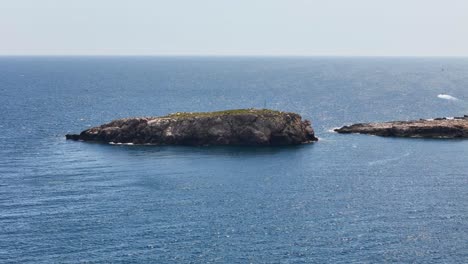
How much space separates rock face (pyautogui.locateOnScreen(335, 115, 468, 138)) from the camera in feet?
601

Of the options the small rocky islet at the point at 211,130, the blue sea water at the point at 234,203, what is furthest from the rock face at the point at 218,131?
the blue sea water at the point at 234,203

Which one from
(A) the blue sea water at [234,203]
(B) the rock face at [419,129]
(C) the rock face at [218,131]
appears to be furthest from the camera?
(B) the rock face at [419,129]

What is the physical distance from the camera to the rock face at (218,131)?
6836 inches

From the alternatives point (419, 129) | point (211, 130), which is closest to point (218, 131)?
point (211, 130)

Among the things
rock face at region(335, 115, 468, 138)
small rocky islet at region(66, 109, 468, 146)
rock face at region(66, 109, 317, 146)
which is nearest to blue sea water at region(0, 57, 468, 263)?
small rocky islet at region(66, 109, 468, 146)

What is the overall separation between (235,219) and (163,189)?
23.8 meters

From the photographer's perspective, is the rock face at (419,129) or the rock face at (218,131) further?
the rock face at (419,129)

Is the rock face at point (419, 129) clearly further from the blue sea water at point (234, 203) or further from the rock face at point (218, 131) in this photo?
the rock face at point (218, 131)

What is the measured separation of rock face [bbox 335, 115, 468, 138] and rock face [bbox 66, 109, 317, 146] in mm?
20821

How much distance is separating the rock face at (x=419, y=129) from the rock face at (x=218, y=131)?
20821 millimetres

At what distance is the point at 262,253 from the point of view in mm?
90812

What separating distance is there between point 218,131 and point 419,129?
57.2 m

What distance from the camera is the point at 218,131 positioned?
174 meters

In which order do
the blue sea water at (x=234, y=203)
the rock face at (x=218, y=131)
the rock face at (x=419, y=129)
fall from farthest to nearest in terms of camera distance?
the rock face at (x=419, y=129) < the rock face at (x=218, y=131) < the blue sea water at (x=234, y=203)
